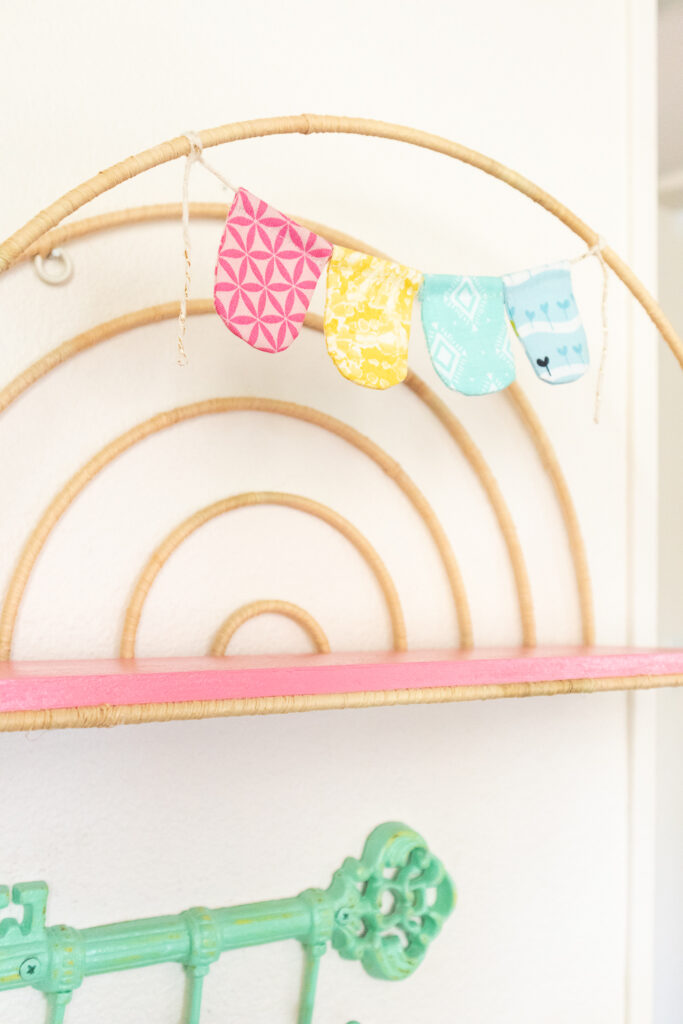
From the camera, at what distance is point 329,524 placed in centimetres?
122

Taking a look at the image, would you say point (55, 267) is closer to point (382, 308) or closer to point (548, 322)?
point (382, 308)

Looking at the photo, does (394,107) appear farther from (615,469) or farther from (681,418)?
(681,418)

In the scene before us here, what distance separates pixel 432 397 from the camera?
1.29 m

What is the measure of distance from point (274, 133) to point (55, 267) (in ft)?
0.92

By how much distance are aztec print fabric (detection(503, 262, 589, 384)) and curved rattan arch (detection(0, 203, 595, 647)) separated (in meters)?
0.23

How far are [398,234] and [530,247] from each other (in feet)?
0.76

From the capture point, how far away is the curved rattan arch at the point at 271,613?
3.68 ft

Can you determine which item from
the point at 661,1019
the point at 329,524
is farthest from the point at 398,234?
the point at 661,1019

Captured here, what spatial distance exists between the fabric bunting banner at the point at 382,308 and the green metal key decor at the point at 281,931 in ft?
1.94

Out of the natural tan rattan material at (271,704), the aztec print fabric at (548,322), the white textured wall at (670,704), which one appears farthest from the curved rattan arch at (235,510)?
the white textured wall at (670,704)

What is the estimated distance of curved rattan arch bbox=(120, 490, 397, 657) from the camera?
42.0 inches

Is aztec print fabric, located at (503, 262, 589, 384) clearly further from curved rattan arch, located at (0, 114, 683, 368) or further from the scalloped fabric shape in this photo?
the scalloped fabric shape

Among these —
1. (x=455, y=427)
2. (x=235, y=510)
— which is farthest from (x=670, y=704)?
(x=235, y=510)

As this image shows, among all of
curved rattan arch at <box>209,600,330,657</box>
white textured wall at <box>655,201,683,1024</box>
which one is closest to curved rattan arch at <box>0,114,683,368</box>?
curved rattan arch at <box>209,600,330,657</box>
